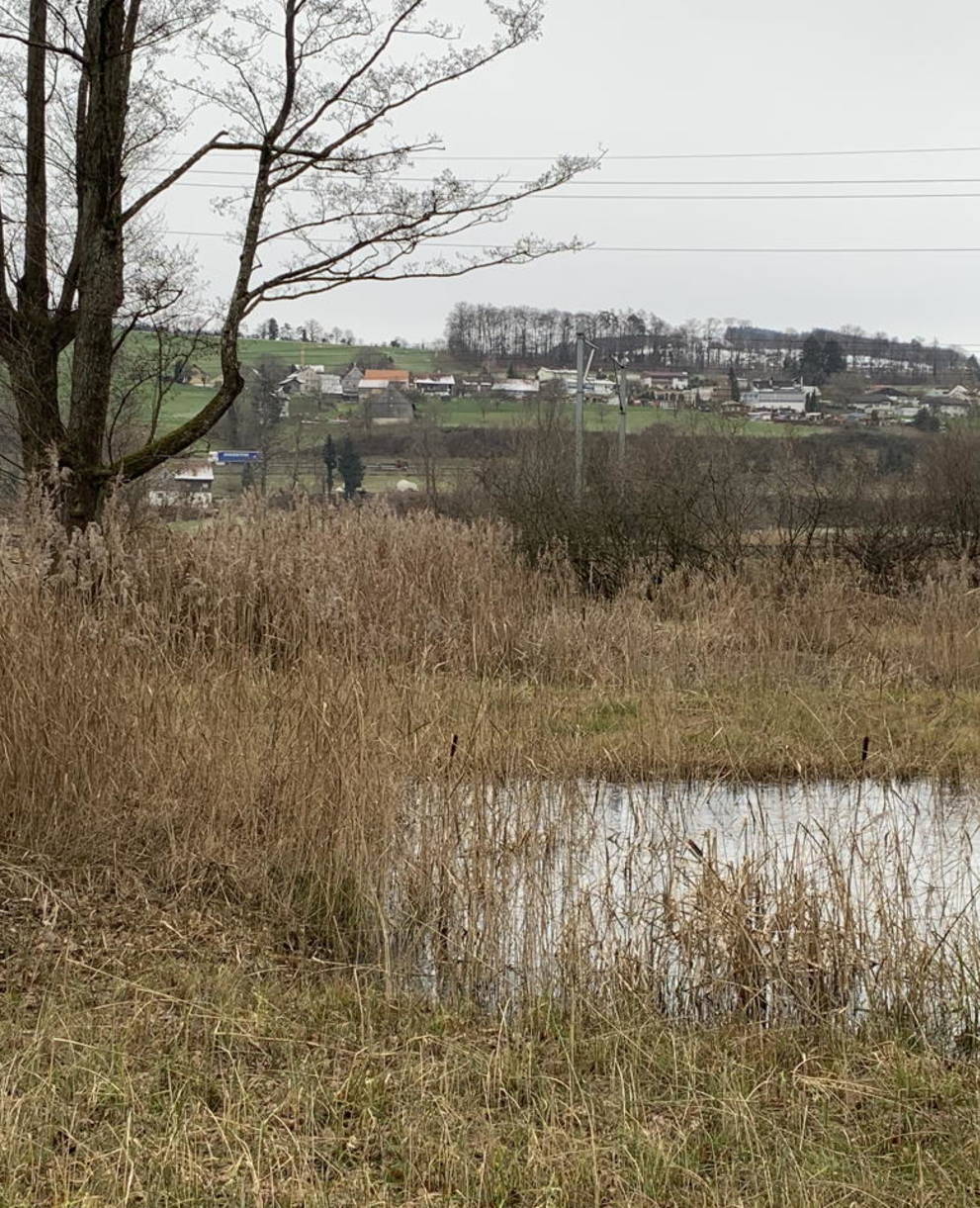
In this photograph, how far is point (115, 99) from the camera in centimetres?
915

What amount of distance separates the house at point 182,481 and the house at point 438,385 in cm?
1925

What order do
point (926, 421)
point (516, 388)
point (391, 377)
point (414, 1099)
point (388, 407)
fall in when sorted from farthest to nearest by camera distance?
point (516, 388), point (391, 377), point (388, 407), point (926, 421), point (414, 1099)

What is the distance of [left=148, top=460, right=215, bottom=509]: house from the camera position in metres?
16.3

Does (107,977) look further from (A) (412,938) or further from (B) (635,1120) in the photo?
(B) (635,1120)

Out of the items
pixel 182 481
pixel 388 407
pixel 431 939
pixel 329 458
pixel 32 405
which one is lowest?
pixel 431 939

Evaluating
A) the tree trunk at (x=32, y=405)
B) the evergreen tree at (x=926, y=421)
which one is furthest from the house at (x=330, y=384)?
the tree trunk at (x=32, y=405)

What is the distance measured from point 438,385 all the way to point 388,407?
11.5 feet

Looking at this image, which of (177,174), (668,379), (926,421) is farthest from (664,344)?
(177,174)

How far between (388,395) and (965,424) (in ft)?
62.5

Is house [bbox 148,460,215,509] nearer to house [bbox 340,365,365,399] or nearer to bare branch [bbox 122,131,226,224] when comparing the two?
bare branch [bbox 122,131,226,224]

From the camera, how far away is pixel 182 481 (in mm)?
18297

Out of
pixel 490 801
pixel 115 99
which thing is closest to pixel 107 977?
pixel 490 801

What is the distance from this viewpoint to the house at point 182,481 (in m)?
16.3

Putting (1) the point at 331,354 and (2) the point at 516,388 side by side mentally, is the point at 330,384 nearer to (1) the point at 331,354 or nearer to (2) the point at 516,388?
(1) the point at 331,354
